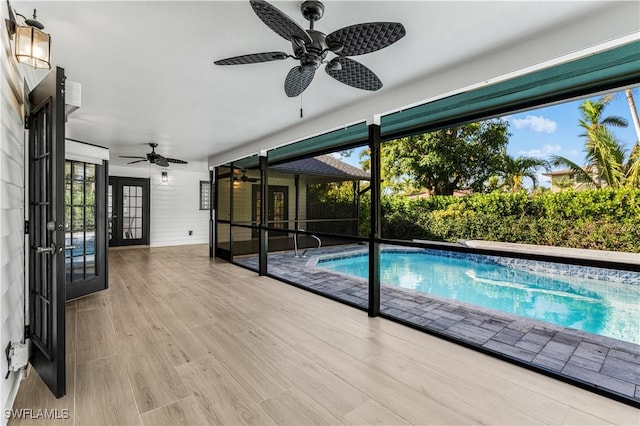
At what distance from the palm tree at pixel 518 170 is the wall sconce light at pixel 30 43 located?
36.9ft

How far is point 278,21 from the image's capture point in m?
1.64

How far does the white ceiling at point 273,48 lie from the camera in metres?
2.00

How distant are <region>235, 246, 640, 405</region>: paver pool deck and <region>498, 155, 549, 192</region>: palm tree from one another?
7.63 m

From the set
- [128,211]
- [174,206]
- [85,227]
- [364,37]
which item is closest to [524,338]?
[364,37]

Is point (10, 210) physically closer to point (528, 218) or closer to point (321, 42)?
point (321, 42)

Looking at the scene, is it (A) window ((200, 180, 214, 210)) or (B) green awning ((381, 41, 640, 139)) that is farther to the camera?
(A) window ((200, 180, 214, 210))

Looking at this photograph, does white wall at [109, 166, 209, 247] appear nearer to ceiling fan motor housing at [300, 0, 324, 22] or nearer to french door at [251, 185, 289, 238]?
french door at [251, 185, 289, 238]

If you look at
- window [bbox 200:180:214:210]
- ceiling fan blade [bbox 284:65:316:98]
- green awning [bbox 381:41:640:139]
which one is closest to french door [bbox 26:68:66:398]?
ceiling fan blade [bbox 284:65:316:98]

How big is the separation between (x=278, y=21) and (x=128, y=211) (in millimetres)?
9184

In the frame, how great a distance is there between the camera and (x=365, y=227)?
11.0 m

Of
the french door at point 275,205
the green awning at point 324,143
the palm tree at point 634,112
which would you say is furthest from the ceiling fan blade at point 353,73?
the palm tree at point 634,112

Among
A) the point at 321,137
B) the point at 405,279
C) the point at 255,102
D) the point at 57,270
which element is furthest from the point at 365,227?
the point at 57,270

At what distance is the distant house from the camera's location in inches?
319

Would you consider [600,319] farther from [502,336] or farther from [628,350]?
[502,336]
